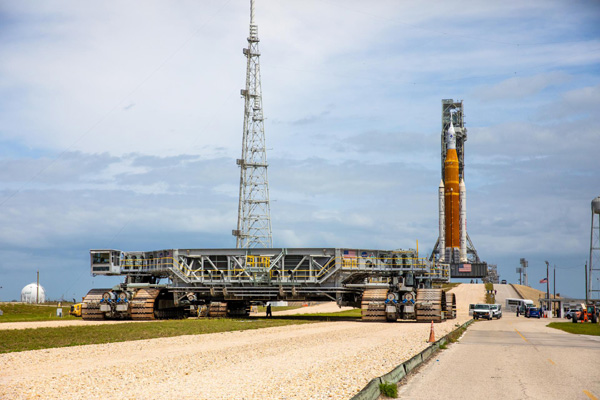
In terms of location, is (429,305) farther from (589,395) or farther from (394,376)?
(589,395)

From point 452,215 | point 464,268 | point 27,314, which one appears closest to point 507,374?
point 27,314

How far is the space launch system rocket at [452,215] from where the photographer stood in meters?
91.0

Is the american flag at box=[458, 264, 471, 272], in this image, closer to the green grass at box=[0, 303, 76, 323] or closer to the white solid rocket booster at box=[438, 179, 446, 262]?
the white solid rocket booster at box=[438, 179, 446, 262]

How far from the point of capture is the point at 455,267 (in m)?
93.2

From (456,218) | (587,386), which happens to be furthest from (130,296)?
(456,218)

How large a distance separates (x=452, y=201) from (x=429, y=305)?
5059 cm

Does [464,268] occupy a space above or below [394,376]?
below

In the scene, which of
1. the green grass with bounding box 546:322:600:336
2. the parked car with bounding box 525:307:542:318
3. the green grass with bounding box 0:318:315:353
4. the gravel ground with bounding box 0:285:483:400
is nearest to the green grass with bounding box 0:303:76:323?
the green grass with bounding box 0:318:315:353

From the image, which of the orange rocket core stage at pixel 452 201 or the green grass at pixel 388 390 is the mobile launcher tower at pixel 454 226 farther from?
the green grass at pixel 388 390

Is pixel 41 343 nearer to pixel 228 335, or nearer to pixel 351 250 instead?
pixel 228 335

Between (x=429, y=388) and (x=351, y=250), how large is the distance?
102 feet

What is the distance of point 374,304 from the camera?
42.8m

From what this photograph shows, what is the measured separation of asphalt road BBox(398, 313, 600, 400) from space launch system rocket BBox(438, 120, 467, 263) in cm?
6731

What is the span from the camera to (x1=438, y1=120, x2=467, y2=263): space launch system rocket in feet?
299
